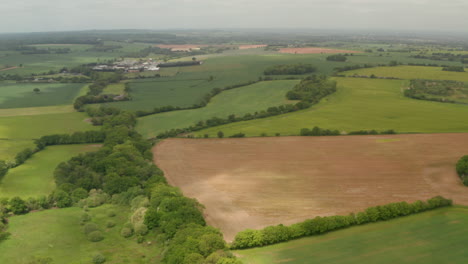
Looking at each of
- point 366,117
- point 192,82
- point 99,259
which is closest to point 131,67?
point 192,82

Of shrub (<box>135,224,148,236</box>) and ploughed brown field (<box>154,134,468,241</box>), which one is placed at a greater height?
ploughed brown field (<box>154,134,468,241</box>)

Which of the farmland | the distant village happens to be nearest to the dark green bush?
the farmland

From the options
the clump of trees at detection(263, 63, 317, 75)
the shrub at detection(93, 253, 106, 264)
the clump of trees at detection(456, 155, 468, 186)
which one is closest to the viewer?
the shrub at detection(93, 253, 106, 264)

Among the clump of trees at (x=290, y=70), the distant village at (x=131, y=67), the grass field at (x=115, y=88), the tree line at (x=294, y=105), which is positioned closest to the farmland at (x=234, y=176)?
the tree line at (x=294, y=105)

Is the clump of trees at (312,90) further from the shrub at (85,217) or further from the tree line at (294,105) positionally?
the shrub at (85,217)

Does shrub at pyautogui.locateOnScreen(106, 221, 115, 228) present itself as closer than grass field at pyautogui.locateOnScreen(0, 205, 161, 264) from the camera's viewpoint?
No

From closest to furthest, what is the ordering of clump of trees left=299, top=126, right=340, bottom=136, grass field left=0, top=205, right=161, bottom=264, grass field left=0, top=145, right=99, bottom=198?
grass field left=0, top=205, right=161, bottom=264 → grass field left=0, top=145, right=99, bottom=198 → clump of trees left=299, top=126, right=340, bottom=136

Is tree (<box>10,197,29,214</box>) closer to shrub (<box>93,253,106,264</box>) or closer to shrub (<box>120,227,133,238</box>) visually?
shrub (<box>120,227,133,238</box>)
